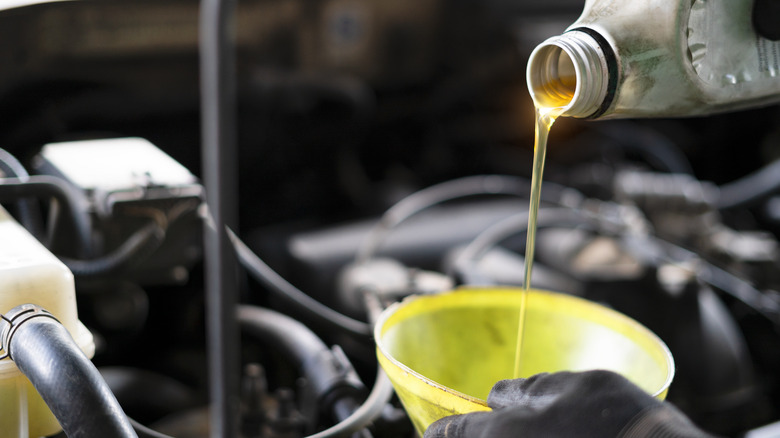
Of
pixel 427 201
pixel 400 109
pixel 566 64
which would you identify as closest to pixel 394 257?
pixel 427 201

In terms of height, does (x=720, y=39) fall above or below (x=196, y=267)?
above

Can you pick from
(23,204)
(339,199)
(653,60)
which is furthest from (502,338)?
(339,199)

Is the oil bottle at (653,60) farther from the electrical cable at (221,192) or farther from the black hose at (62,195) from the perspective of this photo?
the black hose at (62,195)

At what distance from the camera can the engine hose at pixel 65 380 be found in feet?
1.35

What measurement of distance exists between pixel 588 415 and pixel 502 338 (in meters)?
0.25

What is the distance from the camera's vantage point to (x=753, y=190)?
134 cm

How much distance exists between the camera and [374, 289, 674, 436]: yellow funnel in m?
0.57

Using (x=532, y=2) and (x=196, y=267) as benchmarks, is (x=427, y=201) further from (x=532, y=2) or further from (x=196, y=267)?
(x=532, y=2)

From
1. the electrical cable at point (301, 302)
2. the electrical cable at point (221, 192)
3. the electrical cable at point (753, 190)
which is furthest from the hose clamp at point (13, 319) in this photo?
the electrical cable at point (753, 190)

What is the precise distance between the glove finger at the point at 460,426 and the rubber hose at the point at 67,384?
197mm

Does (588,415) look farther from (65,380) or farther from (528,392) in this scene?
(65,380)

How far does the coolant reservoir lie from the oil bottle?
40 centimetres

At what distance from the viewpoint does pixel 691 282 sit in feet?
3.28

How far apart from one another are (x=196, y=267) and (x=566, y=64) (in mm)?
777
